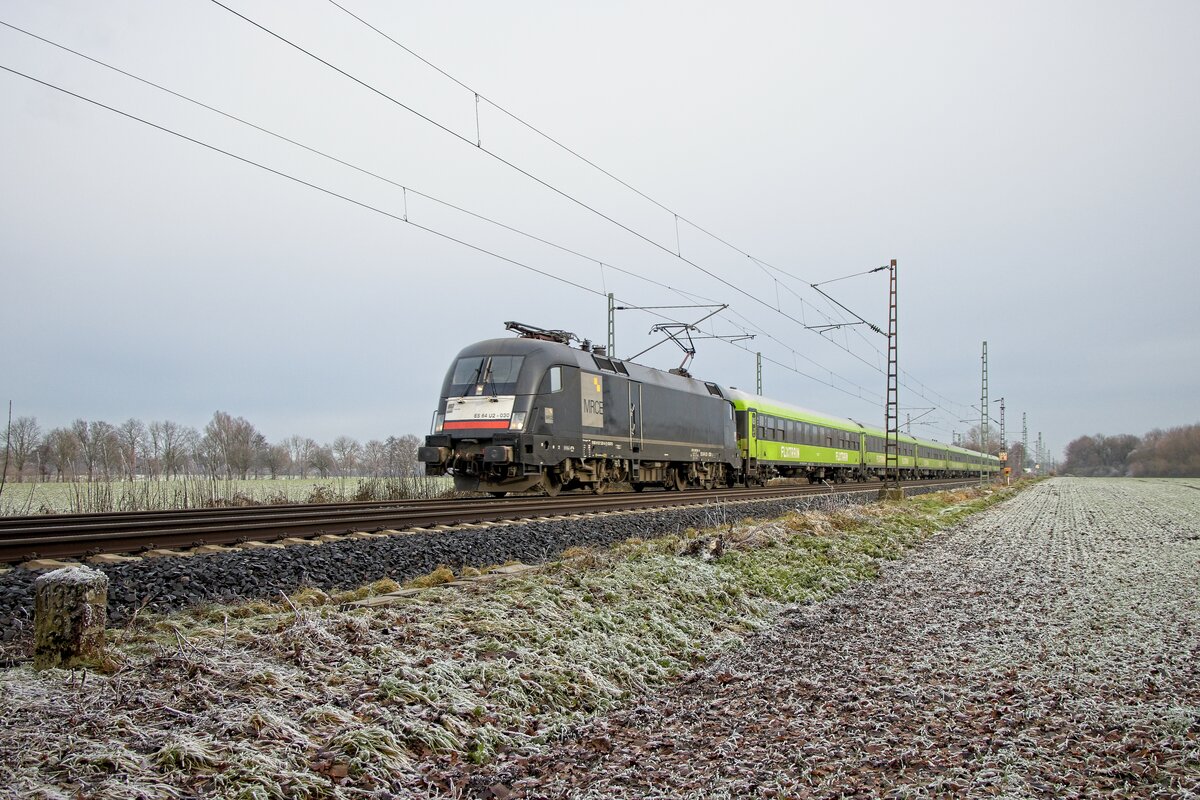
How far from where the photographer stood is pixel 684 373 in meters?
25.5

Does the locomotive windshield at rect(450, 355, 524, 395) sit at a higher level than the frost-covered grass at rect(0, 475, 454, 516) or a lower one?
higher

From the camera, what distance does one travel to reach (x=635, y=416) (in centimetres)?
2088

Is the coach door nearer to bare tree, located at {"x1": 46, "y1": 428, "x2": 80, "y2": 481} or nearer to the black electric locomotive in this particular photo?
the black electric locomotive

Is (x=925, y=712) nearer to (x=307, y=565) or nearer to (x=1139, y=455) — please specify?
(x=307, y=565)

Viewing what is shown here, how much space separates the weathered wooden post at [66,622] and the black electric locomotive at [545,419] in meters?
11.9

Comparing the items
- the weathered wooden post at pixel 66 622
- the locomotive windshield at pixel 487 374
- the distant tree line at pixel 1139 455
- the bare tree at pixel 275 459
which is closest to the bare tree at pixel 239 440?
the bare tree at pixel 275 459

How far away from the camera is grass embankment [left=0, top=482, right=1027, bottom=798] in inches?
110

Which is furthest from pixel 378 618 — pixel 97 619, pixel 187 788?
pixel 187 788

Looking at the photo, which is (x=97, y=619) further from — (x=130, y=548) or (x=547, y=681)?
(x=130, y=548)

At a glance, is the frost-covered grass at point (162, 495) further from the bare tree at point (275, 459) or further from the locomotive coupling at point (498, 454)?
the bare tree at point (275, 459)

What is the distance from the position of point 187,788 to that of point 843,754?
2.68m

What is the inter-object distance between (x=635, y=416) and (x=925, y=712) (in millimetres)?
17015

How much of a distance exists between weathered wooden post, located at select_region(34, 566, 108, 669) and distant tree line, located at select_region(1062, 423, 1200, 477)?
133216 mm

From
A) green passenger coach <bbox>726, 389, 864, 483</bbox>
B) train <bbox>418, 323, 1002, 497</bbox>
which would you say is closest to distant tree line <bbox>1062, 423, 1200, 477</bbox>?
green passenger coach <bbox>726, 389, 864, 483</bbox>
